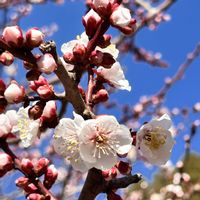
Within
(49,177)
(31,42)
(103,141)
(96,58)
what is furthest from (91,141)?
(31,42)

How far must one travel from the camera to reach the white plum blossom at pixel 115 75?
164 cm

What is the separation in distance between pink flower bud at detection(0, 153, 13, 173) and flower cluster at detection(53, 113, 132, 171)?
0.56 feet

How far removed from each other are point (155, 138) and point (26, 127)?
0.50 m

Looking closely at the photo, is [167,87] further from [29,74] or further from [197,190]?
[29,74]

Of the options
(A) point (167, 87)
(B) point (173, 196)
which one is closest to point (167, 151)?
(B) point (173, 196)

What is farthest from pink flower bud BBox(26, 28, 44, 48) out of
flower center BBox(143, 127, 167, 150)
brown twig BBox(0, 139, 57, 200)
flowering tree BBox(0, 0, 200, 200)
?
flower center BBox(143, 127, 167, 150)

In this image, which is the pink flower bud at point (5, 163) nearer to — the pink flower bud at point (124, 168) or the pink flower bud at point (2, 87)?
the pink flower bud at point (2, 87)

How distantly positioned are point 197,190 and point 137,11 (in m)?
2.36

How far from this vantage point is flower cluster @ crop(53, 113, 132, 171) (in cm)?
145

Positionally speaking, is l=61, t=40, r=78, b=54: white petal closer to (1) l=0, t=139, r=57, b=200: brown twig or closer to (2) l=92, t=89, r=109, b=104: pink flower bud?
(2) l=92, t=89, r=109, b=104: pink flower bud

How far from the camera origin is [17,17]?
5.75m

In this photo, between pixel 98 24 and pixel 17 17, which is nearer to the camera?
pixel 98 24

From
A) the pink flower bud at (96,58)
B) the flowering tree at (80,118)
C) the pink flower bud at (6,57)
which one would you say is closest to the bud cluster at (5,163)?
the flowering tree at (80,118)

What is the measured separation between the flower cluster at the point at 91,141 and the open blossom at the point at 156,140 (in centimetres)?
8
